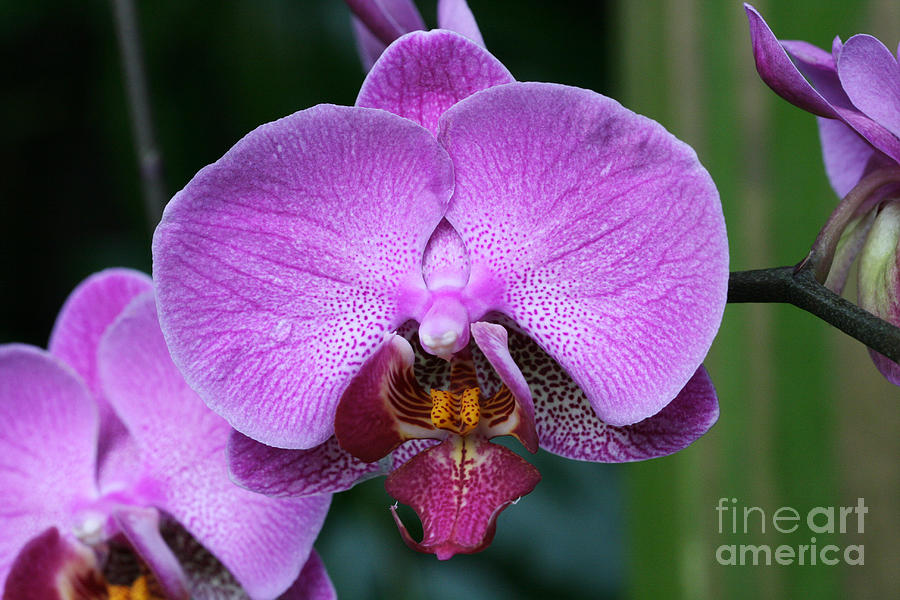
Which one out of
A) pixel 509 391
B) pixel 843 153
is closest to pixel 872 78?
pixel 843 153

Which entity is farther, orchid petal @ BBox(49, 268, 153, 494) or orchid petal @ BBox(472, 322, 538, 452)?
orchid petal @ BBox(49, 268, 153, 494)

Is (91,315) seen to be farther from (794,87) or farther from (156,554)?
(794,87)

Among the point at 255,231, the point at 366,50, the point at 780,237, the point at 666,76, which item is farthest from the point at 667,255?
the point at 666,76

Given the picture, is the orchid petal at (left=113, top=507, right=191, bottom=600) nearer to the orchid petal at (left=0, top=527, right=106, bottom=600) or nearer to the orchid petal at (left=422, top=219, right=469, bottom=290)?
the orchid petal at (left=0, top=527, right=106, bottom=600)

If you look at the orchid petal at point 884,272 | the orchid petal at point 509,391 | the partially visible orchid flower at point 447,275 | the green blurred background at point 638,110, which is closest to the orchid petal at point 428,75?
the partially visible orchid flower at point 447,275

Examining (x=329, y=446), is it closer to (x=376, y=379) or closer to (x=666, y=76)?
(x=376, y=379)

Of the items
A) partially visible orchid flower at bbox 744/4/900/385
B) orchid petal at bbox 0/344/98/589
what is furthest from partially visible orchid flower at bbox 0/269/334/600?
partially visible orchid flower at bbox 744/4/900/385

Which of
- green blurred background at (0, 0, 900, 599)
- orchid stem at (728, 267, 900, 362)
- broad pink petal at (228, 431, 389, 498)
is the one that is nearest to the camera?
orchid stem at (728, 267, 900, 362)
